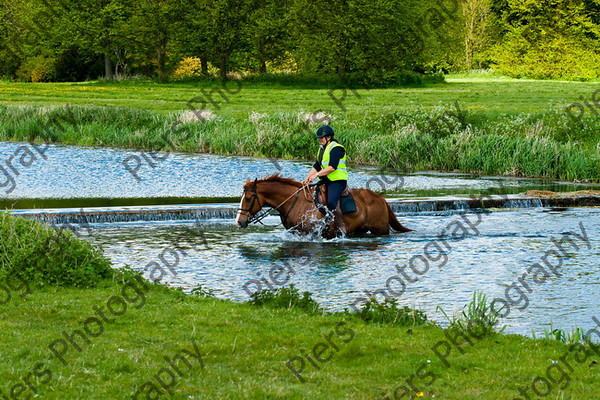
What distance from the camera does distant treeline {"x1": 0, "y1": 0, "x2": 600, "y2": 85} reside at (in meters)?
70.3

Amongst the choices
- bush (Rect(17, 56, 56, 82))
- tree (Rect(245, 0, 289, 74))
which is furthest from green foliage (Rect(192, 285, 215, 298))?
bush (Rect(17, 56, 56, 82))

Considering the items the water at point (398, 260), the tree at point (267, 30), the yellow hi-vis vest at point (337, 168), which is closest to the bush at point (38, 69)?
the tree at point (267, 30)

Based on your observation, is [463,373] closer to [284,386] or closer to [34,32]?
[284,386]

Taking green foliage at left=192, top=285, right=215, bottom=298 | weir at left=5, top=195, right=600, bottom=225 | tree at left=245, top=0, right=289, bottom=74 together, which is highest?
tree at left=245, top=0, right=289, bottom=74

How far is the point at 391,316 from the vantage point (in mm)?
10891

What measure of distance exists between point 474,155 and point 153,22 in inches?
1962

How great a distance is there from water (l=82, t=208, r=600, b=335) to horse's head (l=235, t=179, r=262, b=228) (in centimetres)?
57

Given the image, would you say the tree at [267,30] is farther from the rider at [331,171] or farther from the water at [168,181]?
the rider at [331,171]

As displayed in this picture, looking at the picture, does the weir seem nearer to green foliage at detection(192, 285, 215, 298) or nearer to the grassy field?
green foliage at detection(192, 285, 215, 298)

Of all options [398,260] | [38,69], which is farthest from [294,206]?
[38,69]

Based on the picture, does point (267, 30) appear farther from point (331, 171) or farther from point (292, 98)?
point (331, 171)

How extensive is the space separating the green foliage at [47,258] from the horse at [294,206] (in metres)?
4.79

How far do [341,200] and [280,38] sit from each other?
61.0 meters

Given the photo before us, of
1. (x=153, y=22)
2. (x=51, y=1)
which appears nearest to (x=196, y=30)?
(x=153, y=22)
